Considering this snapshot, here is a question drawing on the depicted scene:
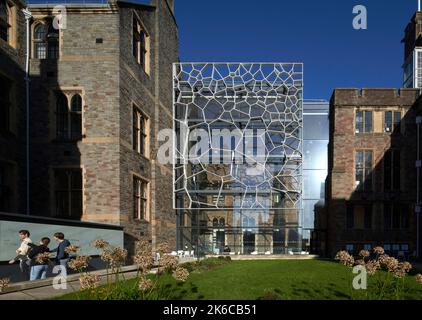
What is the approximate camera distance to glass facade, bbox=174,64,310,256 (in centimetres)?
2889

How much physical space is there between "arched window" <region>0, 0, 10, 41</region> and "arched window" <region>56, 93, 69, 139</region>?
3.42m

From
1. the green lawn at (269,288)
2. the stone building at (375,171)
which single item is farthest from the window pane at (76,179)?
the stone building at (375,171)

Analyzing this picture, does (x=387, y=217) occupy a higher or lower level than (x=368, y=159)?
lower

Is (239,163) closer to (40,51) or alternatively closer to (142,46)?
(142,46)

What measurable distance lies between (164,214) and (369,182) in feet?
57.6

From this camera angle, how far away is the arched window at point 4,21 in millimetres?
16344

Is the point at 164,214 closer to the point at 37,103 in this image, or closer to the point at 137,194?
the point at 137,194

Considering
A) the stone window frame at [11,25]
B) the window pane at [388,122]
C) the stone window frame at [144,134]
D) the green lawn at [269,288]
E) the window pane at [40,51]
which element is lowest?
the green lawn at [269,288]

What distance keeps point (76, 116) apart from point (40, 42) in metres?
4.14

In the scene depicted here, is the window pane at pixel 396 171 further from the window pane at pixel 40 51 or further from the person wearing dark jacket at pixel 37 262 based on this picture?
the person wearing dark jacket at pixel 37 262

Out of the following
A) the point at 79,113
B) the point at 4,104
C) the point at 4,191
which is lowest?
the point at 4,191

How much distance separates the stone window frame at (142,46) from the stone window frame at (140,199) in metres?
6.80

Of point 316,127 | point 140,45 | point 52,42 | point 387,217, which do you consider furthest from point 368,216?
point 52,42

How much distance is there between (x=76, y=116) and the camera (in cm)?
1828
